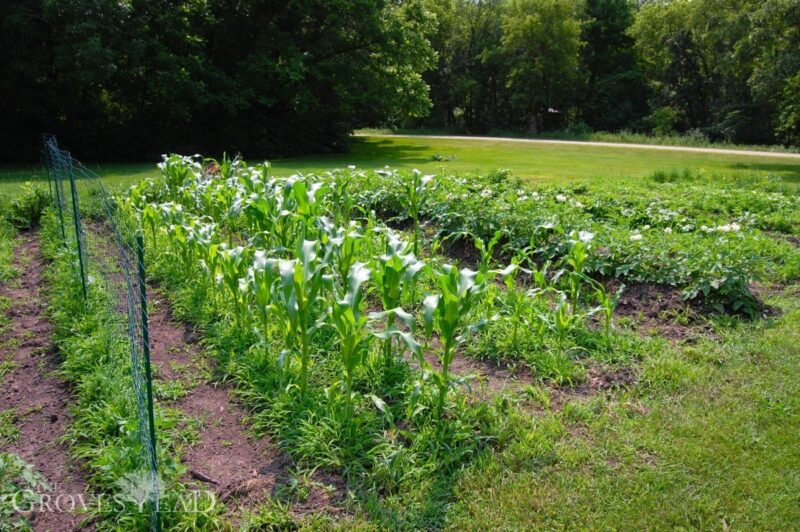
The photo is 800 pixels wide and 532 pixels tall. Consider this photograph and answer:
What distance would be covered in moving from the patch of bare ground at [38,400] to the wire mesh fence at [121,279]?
0.37 meters

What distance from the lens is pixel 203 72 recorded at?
19.8 m

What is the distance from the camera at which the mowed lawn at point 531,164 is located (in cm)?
1462

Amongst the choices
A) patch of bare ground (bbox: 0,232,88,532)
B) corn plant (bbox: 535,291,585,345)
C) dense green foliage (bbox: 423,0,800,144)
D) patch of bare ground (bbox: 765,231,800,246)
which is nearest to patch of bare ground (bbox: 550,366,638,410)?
corn plant (bbox: 535,291,585,345)

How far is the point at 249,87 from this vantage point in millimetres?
20750

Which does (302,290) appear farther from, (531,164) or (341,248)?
(531,164)

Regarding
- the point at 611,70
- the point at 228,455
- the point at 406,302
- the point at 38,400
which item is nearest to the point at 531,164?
the point at 406,302

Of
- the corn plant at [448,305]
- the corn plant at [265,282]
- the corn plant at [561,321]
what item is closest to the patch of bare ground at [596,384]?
A: the corn plant at [561,321]

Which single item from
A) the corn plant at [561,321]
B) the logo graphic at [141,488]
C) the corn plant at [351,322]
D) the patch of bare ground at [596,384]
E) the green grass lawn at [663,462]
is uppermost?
the corn plant at [351,322]

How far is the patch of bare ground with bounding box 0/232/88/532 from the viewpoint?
2992 millimetres

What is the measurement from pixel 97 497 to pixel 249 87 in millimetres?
19482

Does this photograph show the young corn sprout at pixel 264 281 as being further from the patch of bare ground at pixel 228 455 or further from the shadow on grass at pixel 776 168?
the shadow on grass at pixel 776 168

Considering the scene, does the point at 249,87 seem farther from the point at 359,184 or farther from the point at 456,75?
the point at 456,75

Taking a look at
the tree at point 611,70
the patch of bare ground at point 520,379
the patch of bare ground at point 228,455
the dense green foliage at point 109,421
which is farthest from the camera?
the tree at point 611,70

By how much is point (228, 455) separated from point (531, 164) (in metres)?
15.3
